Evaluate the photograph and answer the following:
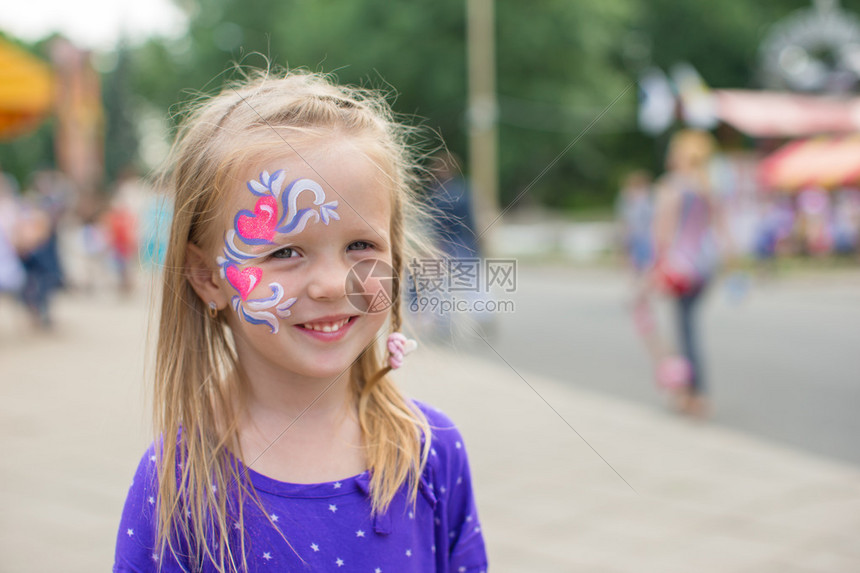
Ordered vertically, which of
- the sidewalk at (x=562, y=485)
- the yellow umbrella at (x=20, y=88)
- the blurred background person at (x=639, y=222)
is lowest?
the sidewalk at (x=562, y=485)

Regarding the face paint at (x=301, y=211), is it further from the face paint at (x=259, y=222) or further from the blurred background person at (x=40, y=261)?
the blurred background person at (x=40, y=261)

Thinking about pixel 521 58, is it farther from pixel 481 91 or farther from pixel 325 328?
pixel 325 328

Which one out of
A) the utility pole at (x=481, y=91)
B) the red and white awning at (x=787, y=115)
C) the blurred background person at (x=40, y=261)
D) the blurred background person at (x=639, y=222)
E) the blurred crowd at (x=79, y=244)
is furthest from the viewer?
the utility pole at (x=481, y=91)

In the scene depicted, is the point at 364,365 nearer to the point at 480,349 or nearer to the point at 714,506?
the point at 714,506

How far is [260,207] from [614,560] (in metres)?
2.30

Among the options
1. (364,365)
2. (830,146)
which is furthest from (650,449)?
(830,146)

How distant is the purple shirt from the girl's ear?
0.28m

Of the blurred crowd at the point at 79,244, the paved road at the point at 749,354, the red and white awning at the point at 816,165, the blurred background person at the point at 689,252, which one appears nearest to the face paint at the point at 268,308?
Answer: the blurred crowd at the point at 79,244

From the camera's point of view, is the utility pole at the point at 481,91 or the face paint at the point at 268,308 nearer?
the face paint at the point at 268,308

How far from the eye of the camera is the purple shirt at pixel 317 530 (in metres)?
1.23

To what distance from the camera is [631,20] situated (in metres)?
30.2

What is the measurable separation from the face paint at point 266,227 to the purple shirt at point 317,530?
28 centimetres

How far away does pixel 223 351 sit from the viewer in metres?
1.45

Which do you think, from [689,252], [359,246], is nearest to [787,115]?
[689,252]
